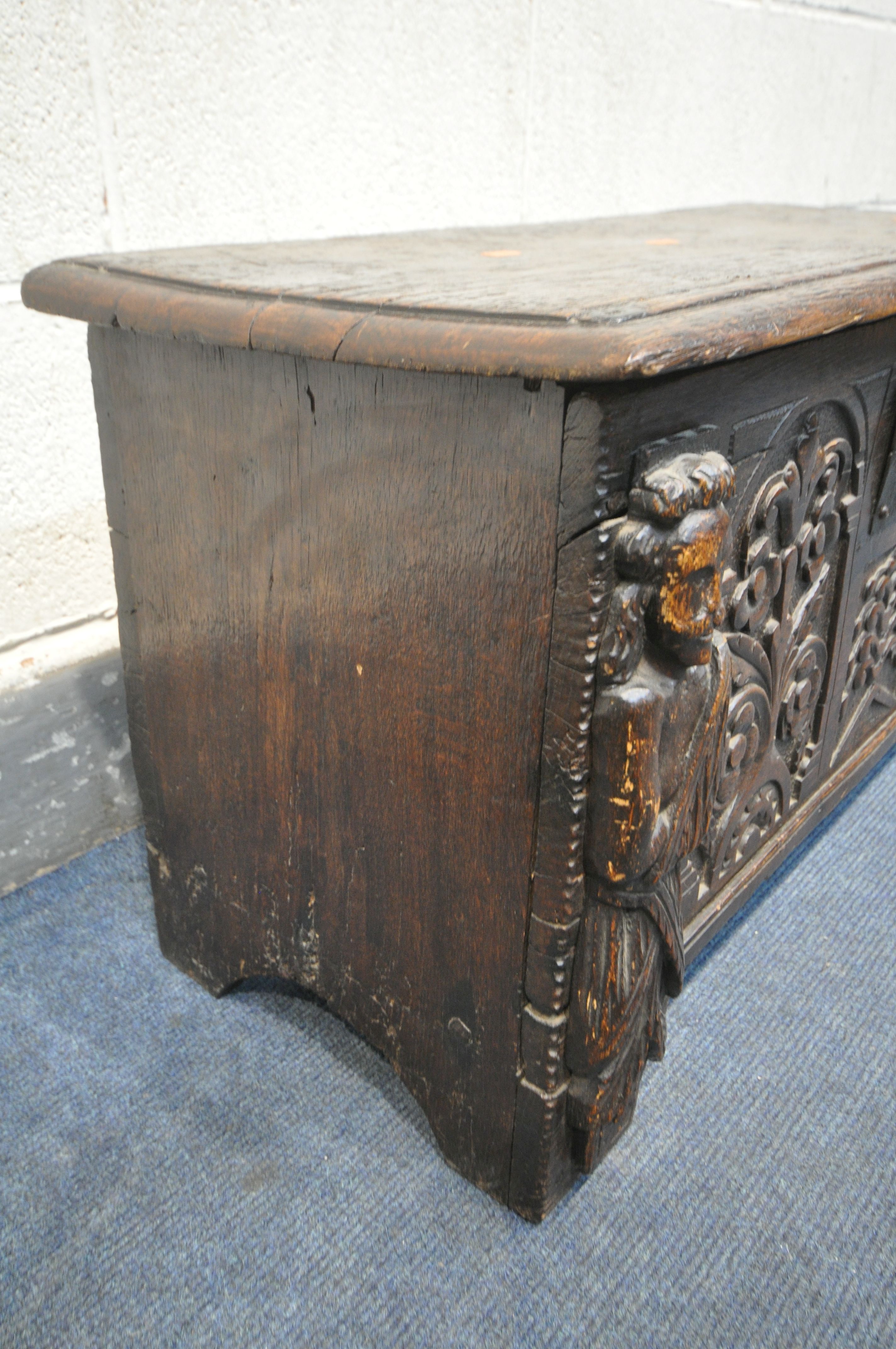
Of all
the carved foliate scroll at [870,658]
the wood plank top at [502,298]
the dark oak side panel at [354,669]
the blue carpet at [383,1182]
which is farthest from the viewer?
the carved foliate scroll at [870,658]

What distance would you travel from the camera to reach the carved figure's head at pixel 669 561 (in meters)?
0.61

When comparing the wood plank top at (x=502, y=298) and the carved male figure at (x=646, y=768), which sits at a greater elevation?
the wood plank top at (x=502, y=298)

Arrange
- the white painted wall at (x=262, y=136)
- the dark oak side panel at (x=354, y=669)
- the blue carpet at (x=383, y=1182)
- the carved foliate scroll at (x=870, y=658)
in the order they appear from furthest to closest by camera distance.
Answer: the carved foliate scroll at (x=870, y=658), the white painted wall at (x=262, y=136), the blue carpet at (x=383, y=1182), the dark oak side panel at (x=354, y=669)

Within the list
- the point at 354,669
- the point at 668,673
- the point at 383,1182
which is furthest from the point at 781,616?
the point at 383,1182

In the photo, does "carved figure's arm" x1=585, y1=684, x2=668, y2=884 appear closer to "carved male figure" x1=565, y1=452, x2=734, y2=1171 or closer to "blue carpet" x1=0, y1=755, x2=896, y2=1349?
"carved male figure" x1=565, y1=452, x2=734, y2=1171

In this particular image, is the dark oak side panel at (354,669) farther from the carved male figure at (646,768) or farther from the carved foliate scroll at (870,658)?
the carved foliate scroll at (870,658)

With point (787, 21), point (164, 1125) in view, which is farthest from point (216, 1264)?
point (787, 21)

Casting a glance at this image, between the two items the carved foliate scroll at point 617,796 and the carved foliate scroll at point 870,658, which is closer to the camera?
the carved foliate scroll at point 617,796

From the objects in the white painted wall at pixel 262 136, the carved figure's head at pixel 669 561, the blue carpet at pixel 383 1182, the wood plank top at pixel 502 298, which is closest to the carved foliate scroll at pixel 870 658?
the blue carpet at pixel 383 1182

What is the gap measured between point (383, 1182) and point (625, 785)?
0.49 metres

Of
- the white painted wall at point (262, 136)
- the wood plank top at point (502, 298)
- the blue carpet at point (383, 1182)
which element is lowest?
the blue carpet at point (383, 1182)

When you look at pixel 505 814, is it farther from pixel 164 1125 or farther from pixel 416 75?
pixel 416 75

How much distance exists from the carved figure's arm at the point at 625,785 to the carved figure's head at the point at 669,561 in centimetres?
2

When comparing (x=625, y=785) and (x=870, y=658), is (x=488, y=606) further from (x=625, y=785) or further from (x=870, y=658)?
(x=870, y=658)
